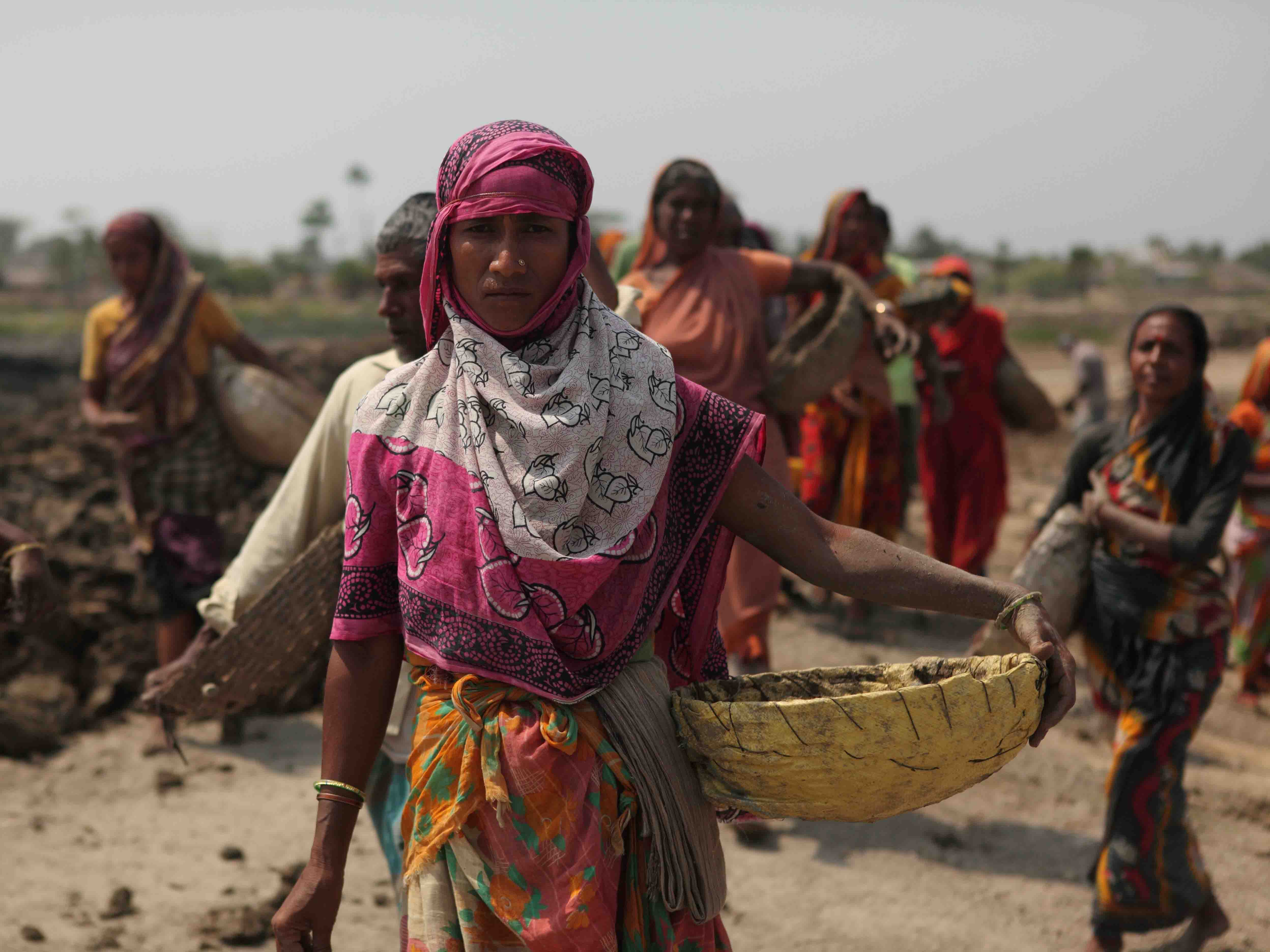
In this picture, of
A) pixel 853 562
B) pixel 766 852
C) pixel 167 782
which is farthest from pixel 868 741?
pixel 167 782

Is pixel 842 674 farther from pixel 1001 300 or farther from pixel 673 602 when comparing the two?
pixel 1001 300

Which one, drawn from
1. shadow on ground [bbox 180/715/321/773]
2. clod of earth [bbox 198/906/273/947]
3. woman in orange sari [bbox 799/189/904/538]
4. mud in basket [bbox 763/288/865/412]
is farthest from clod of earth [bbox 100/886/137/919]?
woman in orange sari [bbox 799/189/904/538]

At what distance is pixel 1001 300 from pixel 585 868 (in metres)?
61.0

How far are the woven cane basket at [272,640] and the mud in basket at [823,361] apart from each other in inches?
99.2

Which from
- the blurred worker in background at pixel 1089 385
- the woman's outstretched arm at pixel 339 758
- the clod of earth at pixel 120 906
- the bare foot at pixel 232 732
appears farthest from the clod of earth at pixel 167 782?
the blurred worker in background at pixel 1089 385

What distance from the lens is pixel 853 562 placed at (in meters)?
2.09

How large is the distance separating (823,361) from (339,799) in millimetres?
3398

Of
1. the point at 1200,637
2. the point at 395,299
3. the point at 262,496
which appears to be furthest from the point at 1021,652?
the point at 262,496

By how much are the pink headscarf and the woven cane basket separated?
35.7 inches

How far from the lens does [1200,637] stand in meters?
3.67

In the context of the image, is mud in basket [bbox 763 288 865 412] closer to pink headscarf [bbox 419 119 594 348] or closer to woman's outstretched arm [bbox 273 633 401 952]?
pink headscarf [bbox 419 119 594 348]

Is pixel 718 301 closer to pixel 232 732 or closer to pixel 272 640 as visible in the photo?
pixel 272 640

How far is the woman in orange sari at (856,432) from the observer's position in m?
7.18

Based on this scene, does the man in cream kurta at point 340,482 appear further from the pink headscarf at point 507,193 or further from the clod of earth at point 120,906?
the clod of earth at point 120,906
